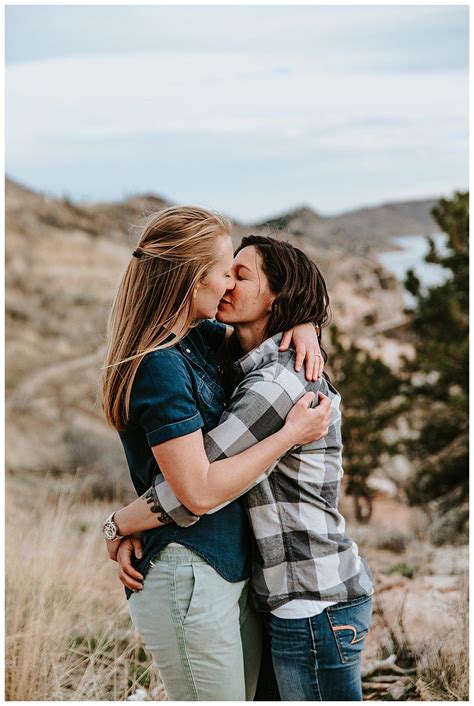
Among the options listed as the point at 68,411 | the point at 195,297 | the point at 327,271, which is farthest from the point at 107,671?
the point at 327,271

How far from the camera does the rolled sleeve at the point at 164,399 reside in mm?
1816

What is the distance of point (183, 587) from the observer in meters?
1.92

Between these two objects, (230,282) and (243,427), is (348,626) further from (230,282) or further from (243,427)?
(230,282)

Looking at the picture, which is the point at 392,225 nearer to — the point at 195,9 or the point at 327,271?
the point at 327,271

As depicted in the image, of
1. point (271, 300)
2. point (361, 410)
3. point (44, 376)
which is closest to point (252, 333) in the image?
point (271, 300)

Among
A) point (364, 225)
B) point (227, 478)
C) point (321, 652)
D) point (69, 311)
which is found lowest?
point (321, 652)

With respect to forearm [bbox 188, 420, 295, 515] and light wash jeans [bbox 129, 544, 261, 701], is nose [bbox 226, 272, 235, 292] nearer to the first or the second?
forearm [bbox 188, 420, 295, 515]

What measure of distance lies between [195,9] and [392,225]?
14.5 meters

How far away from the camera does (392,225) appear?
25875 mm

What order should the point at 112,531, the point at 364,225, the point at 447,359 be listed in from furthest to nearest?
the point at 364,225 < the point at 447,359 < the point at 112,531

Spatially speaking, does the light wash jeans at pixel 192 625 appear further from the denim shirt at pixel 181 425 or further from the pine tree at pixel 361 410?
the pine tree at pixel 361 410

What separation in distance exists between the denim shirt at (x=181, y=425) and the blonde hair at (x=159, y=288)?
2.1 inches

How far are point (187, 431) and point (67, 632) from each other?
1948 millimetres

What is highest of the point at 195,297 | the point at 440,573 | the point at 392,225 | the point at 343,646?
the point at 392,225
